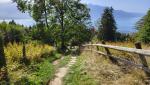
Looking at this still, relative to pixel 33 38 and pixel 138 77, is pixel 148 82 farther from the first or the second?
pixel 33 38

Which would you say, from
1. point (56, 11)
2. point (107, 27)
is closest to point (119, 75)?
point (56, 11)

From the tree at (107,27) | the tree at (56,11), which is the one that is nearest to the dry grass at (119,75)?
the tree at (56,11)

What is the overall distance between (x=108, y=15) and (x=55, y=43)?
109 ft

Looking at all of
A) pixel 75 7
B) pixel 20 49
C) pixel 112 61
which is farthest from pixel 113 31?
pixel 112 61

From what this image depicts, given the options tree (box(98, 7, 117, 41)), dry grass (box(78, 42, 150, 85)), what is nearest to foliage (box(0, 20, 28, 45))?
tree (box(98, 7, 117, 41))

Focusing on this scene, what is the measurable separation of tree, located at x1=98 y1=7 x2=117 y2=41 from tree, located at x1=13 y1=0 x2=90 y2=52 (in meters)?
25.9

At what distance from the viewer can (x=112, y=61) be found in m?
14.1

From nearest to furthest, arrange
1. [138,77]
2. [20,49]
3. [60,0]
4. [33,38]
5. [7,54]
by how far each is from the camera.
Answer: [138,77] < [7,54] < [20,49] < [60,0] < [33,38]

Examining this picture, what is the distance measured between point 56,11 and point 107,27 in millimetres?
32038

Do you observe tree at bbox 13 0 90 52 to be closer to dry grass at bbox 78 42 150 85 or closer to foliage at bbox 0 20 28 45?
foliage at bbox 0 20 28 45

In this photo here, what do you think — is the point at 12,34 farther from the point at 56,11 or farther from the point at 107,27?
the point at 56,11

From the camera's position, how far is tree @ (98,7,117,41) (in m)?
84.9

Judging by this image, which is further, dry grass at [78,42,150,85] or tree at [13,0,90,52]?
tree at [13,0,90,52]

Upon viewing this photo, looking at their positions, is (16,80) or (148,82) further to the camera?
(16,80)
